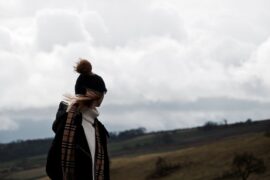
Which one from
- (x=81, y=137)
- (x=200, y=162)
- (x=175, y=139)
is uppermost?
(x=175, y=139)

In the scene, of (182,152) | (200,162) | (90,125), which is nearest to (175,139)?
(182,152)

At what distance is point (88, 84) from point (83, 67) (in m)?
0.20

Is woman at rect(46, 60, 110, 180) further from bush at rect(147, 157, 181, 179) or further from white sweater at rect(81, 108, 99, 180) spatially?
bush at rect(147, 157, 181, 179)

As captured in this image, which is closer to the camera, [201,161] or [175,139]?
[201,161]

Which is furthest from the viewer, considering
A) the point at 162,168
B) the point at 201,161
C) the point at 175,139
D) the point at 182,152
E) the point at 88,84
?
the point at 175,139

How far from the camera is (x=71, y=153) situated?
713 centimetres

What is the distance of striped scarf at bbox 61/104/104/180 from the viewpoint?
709 centimetres

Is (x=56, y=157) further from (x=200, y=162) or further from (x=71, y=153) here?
(x=200, y=162)

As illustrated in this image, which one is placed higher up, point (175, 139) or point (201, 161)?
point (175, 139)

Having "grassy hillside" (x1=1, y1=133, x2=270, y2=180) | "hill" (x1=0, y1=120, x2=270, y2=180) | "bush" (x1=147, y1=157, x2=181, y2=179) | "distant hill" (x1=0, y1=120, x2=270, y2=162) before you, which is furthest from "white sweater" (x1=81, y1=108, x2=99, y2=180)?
"distant hill" (x1=0, y1=120, x2=270, y2=162)

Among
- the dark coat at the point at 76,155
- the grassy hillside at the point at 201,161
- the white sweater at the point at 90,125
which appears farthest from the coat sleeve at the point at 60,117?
the grassy hillside at the point at 201,161

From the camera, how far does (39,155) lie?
190375 mm

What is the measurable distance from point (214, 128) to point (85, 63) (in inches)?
6708

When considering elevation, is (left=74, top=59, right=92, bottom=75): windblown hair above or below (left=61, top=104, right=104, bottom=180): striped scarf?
above
